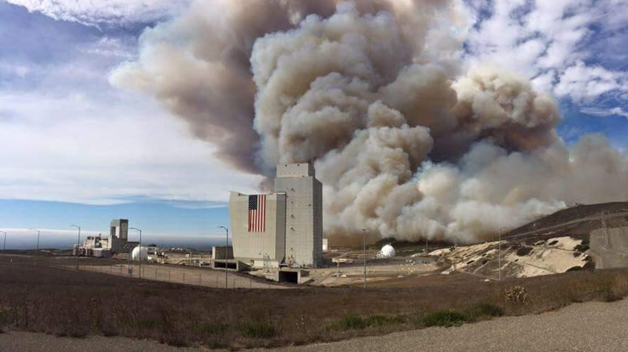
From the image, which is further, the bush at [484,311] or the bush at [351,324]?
the bush at [484,311]

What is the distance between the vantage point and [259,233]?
8144 centimetres

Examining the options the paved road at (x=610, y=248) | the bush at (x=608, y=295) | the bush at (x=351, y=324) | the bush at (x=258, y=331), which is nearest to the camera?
the bush at (x=258, y=331)

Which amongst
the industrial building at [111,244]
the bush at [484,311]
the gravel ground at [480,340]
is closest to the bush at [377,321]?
the gravel ground at [480,340]

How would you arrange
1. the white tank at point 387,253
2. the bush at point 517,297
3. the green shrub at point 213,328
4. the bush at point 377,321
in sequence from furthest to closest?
the white tank at point 387,253
the bush at point 517,297
the bush at point 377,321
the green shrub at point 213,328

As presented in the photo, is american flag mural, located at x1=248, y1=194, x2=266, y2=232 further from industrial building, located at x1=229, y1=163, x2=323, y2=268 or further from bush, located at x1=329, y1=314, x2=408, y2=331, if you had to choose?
bush, located at x1=329, y1=314, x2=408, y2=331

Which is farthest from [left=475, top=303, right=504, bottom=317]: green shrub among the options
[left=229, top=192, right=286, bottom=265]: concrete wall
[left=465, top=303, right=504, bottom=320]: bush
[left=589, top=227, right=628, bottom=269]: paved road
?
[left=229, top=192, right=286, bottom=265]: concrete wall

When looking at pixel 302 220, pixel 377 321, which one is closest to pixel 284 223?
pixel 302 220

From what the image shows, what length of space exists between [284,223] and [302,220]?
337 cm

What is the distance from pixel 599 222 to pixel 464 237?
25.7 metres

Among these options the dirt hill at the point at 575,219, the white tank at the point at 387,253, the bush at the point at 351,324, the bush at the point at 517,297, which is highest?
the dirt hill at the point at 575,219

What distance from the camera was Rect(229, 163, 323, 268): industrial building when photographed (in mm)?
79062

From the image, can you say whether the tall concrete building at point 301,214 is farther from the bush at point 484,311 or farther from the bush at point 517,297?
the bush at point 484,311

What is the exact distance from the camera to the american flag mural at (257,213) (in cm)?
8112

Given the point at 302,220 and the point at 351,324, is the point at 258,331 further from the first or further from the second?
the point at 302,220
